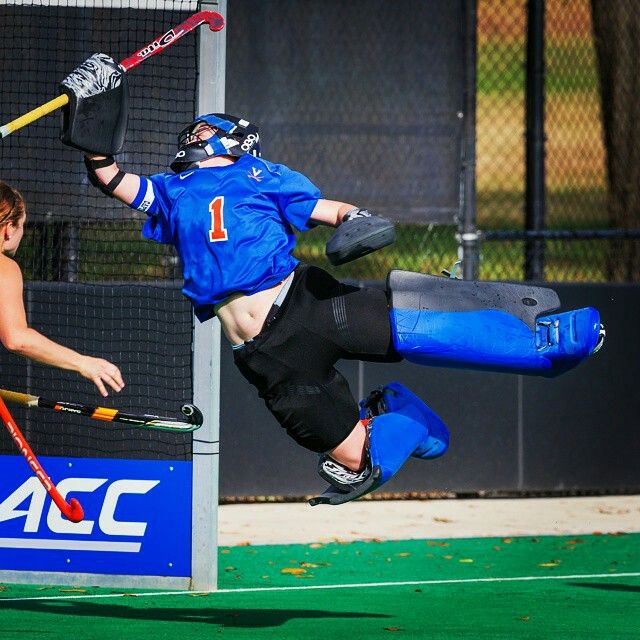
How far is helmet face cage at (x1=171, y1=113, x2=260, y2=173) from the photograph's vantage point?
6.06 meters

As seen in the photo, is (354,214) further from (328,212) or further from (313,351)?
(313,351)

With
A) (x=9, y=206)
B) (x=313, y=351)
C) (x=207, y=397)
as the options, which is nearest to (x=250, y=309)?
(x=313, y=351)

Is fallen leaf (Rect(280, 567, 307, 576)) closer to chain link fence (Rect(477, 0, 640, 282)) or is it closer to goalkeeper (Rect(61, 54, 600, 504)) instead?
goalkeeper (Rect(61, 54, 600, 504))

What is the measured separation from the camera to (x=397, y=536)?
29.7 ft

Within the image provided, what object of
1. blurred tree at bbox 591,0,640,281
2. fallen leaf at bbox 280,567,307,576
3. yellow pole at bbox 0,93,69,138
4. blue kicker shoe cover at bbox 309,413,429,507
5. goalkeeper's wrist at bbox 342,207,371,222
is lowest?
fallen leaf at bbox 280,567,307,576

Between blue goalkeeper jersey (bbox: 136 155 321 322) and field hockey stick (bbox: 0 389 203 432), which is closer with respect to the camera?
blue goalkeeper jersey (bbox: 136 155 321 322)

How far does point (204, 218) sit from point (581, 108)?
21.9 feet

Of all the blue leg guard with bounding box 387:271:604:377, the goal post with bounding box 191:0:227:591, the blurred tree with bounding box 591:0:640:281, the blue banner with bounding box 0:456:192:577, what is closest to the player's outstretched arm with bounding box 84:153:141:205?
the blue leg guard with bounding box 387:271:604:377

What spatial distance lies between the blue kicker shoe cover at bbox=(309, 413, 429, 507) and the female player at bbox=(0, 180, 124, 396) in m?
1.06

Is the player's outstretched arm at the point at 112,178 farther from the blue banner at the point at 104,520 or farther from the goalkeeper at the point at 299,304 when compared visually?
the blue banner at the point at 104,520

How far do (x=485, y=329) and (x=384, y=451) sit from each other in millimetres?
690

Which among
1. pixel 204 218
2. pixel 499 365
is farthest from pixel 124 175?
pixel 499 365

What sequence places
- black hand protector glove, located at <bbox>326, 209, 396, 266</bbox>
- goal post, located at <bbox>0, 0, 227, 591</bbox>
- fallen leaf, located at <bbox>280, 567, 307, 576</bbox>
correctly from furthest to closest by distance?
fallen leaf, located at <bbox>280, 567, 307, 576</bbox>
goal post, located at <bbox>0, 0, 227, 591</bbox>
black hand protector glove, located at <bbox>326, 209, 396, 266</bbox>

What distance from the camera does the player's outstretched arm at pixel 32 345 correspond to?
19.7 feet
